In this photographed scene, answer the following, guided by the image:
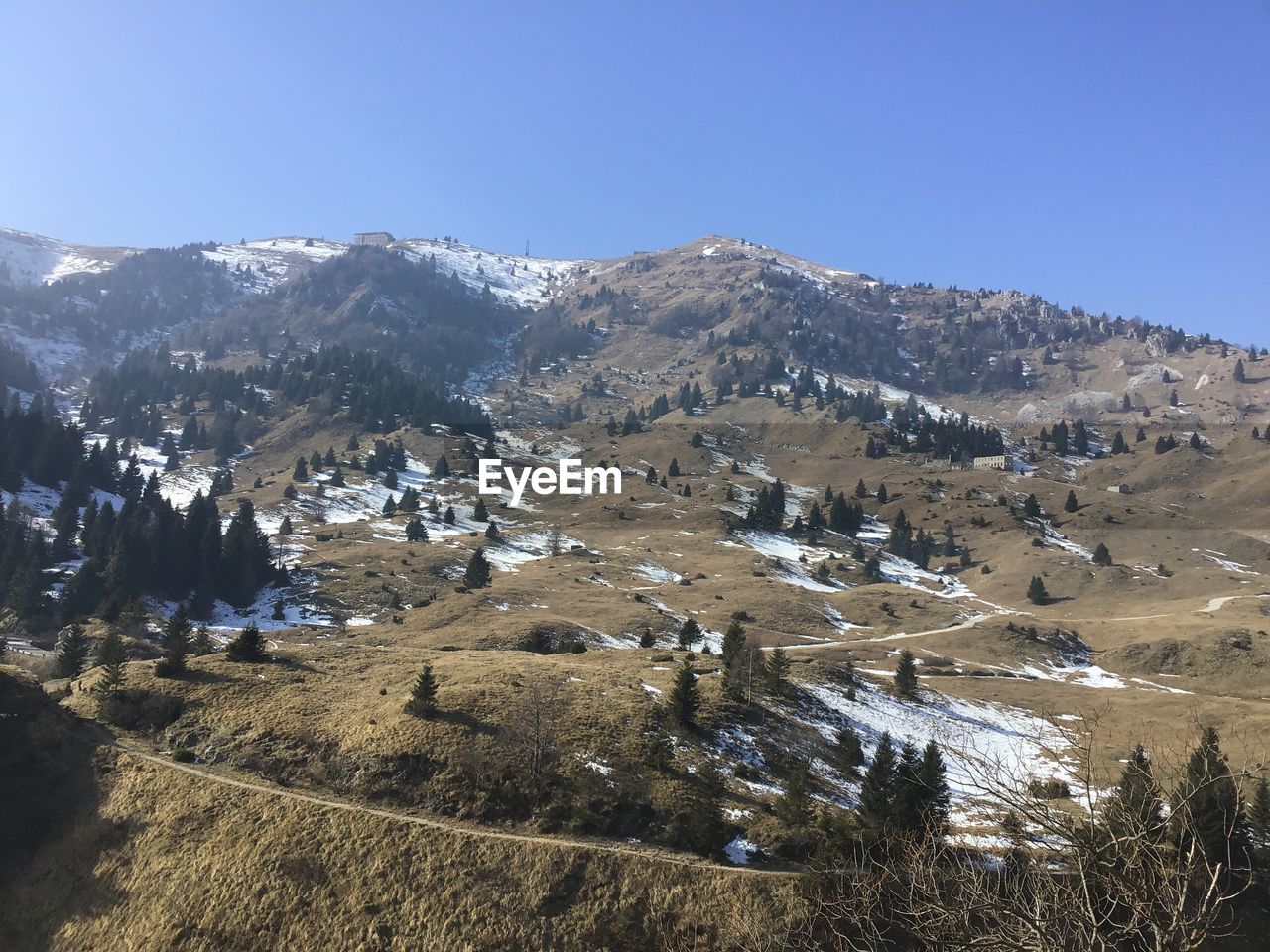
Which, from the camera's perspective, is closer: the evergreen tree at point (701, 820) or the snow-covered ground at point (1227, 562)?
the evergreen tree at point (701, 820)

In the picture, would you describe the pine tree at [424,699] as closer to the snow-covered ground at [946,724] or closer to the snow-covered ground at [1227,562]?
the snow-covered ground at [946,724]

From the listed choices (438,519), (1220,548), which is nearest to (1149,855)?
(438,519)

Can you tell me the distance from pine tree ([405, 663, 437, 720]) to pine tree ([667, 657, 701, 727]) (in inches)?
717

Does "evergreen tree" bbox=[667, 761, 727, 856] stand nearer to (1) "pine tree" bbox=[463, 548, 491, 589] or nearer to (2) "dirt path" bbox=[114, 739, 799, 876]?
(2) "dirt path" bbox=[114, 739, 799, 876]

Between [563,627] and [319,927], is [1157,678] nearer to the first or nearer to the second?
[563,627]

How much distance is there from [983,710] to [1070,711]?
Answer: 10.8 m

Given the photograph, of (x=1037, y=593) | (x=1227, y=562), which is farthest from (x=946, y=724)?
(x=1227, y=562)

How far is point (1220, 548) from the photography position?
564 ft

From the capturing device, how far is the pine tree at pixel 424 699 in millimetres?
52750

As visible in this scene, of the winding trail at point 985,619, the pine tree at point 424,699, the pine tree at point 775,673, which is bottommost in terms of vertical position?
the winding trail at point 985,619

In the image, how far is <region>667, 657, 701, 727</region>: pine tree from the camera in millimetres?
57594

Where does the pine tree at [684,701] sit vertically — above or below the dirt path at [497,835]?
above

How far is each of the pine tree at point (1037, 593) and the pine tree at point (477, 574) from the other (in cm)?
10956

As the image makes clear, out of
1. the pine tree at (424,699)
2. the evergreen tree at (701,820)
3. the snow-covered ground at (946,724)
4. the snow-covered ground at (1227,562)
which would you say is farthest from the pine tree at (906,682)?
the snow-covered ground at (1227,562)
